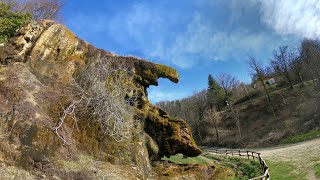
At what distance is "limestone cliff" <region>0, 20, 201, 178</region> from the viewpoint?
16000 millimetres

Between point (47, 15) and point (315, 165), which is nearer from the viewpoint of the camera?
point (315, 165)

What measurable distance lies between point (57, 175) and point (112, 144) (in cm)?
517

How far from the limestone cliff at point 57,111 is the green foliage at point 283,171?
608cm

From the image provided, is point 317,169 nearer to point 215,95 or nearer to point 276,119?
point 276,119

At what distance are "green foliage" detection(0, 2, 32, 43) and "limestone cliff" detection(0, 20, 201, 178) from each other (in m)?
0.89

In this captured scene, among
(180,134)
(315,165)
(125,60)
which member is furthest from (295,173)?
(125,60)

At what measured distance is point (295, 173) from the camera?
2341 centimetres

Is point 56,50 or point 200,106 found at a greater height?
point 200,106

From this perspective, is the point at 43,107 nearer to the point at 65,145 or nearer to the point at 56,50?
the point at 65,145

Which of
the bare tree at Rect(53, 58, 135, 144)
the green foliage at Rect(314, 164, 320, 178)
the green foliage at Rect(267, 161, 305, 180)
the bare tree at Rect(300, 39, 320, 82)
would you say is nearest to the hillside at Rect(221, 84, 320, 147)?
the bare tree at Rect(300, 39, 320, 82)

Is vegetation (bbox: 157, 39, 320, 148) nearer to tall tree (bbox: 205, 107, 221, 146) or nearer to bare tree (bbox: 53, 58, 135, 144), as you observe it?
tall tree (bbox: 205, 107, 221, 146)

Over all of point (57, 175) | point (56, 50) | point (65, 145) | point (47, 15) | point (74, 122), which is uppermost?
point (47, 15)

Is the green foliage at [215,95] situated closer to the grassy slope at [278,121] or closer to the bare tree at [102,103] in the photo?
the grassy slope at [278,121]

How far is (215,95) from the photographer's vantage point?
86250mm
